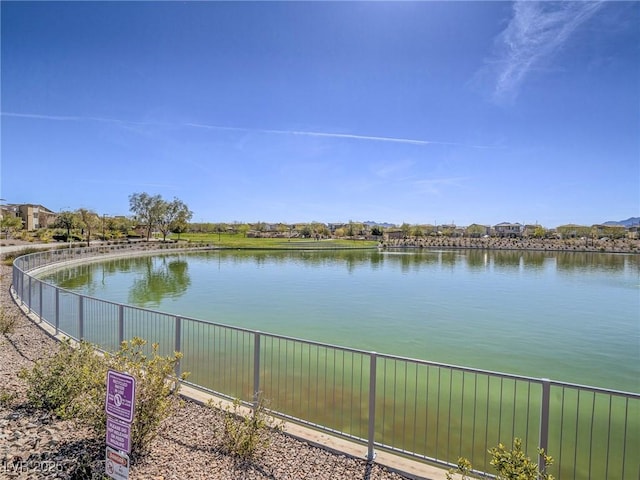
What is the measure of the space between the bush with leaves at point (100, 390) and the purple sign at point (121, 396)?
887 millimetres

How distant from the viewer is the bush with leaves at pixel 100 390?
4.31 meters

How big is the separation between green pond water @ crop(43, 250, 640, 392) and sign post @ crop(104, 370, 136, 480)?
8.45 m

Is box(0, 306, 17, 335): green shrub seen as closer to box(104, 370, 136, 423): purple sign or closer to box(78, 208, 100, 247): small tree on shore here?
box(104, 370, 136, 423): purple sign

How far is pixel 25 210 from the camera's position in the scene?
88812 mm

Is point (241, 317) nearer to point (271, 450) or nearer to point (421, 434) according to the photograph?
point (421, 434)

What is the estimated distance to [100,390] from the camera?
14.4 ft

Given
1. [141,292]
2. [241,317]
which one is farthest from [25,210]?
[241,317]

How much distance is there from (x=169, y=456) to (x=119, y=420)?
1.40 m

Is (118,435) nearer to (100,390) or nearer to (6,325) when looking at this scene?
(100,390)

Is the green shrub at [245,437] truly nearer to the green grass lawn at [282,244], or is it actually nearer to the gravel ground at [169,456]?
the gravel ground at [169,456]

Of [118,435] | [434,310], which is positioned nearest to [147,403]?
[118,435]

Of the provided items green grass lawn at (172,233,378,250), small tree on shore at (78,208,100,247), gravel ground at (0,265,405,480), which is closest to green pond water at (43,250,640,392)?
gravel ground at (0,265,405,480)

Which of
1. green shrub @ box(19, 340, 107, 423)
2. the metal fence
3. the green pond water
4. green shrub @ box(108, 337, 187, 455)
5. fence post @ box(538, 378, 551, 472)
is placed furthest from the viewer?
the green pond water

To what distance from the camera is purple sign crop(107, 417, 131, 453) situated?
3240mm
